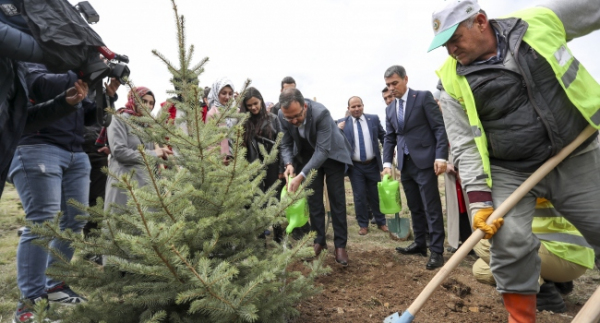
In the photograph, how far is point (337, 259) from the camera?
3.84m

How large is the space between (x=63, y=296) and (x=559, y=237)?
3.52 metres

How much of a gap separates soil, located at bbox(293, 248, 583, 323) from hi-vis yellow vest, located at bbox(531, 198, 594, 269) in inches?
15.9

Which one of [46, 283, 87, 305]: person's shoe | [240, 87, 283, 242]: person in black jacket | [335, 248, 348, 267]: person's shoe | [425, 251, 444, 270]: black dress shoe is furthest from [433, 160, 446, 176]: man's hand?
[46, 283, 87, 305]: person's shoe

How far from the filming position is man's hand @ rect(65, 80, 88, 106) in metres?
2.27

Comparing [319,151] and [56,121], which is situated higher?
[56,121]

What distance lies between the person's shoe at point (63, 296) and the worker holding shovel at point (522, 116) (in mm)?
2663

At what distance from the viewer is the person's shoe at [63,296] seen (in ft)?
8.66

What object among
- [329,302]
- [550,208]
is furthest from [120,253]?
[550,208]

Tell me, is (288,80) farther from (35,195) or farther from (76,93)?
(35,195)

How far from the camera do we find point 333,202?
3988 mm

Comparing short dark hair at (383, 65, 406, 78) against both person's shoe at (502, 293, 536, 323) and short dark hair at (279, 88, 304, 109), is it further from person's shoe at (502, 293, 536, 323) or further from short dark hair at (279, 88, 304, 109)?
person's shoe at (502, 293, 536, 323)

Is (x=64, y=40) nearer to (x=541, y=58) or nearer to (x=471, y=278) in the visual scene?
(x=541, y=58)

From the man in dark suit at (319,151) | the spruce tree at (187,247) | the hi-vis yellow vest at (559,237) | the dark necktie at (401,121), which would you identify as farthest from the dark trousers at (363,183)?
the spruce tree at (187,247)

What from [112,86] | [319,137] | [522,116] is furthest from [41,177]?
[522,116]
